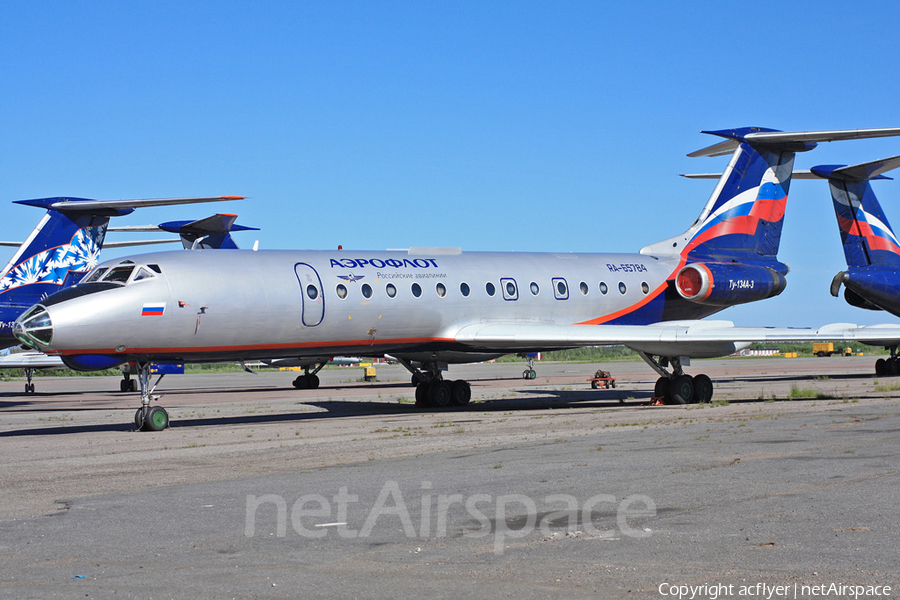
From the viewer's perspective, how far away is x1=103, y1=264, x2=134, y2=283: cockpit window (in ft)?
57.2

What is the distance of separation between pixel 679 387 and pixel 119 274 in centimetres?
1298

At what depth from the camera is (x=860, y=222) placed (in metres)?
33.9

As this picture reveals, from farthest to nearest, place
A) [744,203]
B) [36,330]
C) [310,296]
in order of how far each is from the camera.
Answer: [744,203]
[310,296]
[36,330]

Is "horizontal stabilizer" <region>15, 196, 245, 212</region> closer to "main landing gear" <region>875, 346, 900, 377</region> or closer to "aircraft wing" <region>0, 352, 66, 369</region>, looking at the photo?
"aircraft wing" <region>0, 352, 66, 369</region>

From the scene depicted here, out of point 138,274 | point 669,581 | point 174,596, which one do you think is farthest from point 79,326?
point 669,581

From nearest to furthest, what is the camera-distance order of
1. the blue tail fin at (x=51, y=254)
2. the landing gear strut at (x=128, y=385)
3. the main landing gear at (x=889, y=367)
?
the blue tail fin at (x=51, y=254) < the main landing gear at (x=889, y=367) < the landing gear strut at (x=128, y=385)

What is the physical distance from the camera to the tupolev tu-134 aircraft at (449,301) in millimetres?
17203

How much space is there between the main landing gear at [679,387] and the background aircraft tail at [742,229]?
9.05 feet

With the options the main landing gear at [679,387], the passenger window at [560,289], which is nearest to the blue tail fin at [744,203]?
the passenger window at [560,289]

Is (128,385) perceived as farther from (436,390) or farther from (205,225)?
(436,390)

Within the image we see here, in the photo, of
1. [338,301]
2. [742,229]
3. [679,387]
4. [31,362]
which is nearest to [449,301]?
[338,301]

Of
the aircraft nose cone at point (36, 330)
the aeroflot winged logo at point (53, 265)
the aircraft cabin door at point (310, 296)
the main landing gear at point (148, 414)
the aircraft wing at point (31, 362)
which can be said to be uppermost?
A: the aeroflot winged logo at point (53, 265)

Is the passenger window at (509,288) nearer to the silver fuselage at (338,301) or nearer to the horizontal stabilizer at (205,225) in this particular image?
the silver fuselage at (338,301)

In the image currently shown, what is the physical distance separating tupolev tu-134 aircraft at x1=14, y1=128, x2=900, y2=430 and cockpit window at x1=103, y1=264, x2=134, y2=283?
4 centimetres
